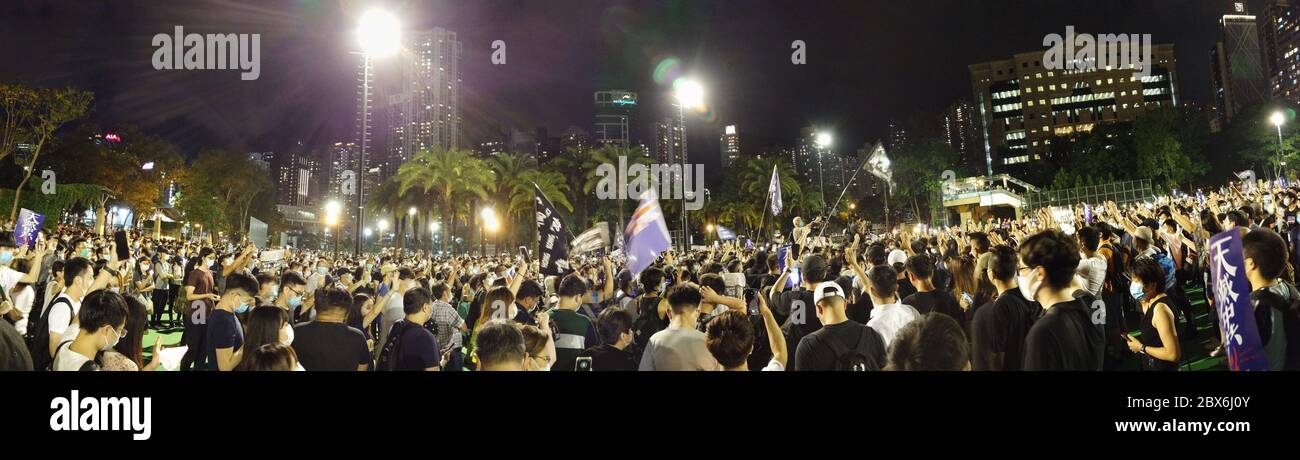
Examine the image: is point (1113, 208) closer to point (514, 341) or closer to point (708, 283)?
point (708, 283)

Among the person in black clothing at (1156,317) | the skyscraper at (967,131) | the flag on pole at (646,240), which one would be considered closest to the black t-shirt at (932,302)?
the person in black clothing at (1156,317)

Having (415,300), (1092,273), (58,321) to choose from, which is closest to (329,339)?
(415,300)

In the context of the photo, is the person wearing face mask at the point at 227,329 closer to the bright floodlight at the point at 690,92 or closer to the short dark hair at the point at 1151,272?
the short dark hair at the point at 1151,272

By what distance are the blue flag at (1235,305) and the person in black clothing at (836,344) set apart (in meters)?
1.85

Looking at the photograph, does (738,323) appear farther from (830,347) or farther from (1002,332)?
(1002,332)

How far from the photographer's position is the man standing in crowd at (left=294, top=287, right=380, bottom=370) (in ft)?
16.4

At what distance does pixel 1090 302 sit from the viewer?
16.8 ft

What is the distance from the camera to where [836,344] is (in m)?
4.04

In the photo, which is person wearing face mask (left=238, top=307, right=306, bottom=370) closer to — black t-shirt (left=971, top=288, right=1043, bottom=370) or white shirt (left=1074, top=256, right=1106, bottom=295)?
black t-shirt (left=971, top=288, right=1043, bottom=370)

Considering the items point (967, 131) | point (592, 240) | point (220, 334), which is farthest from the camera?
point (967, 131)

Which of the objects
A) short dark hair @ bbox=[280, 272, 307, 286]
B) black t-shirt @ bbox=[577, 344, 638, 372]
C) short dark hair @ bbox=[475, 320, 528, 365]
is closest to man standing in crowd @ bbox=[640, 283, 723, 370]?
black t-shirt @ bbox=[577, 344, 638, 372]

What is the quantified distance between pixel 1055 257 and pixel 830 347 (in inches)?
56.5

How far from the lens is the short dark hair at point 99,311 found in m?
3.99
